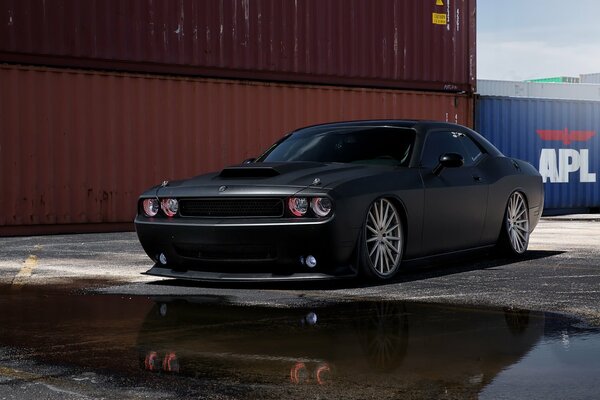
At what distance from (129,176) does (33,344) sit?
11.7 metres

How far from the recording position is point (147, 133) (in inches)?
668

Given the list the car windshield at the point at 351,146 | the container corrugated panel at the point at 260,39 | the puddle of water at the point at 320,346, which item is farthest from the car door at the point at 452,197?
the container corrugated panel at the point at 260,39

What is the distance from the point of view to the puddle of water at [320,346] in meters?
4.24

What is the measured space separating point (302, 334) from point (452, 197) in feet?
11.3

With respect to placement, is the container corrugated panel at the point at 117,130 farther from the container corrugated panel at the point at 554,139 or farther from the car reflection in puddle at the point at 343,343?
the car reflection in puddle at the point at 343,343

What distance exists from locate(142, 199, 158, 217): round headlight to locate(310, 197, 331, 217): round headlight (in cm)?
133

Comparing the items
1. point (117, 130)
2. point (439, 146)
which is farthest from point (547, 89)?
point (439, 146)

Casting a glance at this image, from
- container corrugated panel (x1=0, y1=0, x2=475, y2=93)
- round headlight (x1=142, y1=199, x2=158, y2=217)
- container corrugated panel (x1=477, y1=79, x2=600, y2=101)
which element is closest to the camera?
round headlight (x1=142, y1=199, x2=158, y2=217)

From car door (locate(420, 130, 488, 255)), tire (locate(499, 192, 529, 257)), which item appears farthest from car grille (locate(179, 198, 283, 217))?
tire (locate(499, 192, 529, 257))

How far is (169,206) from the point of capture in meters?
7.81

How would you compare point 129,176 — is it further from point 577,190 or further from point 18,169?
point 577,190

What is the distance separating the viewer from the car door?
8.33 meters

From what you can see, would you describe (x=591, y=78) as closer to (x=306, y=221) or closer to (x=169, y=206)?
(x=169, y=206)

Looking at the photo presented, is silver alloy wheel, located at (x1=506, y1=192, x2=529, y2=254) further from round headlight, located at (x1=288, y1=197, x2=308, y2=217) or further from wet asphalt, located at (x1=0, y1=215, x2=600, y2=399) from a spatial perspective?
round headlight, located at (x1=288, y1=197, x2=308, y2=217)
